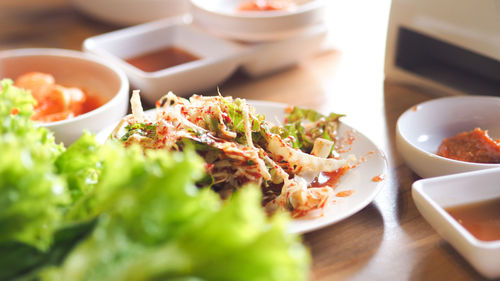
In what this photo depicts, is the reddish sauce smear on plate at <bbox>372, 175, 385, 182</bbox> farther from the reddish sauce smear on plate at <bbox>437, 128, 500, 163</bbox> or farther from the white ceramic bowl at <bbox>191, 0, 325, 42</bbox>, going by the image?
the white ceramic bowl at <bbox>191, 0, 325, 42</bbox>

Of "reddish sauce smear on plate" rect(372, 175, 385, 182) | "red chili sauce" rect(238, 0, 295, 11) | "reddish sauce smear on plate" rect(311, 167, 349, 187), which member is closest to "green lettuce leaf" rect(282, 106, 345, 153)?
"reddish sauce smear on plate" rect(311, 167, 349, 187)

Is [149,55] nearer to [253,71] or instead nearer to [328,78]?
[253,71]

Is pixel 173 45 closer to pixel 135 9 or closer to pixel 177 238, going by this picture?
pixel 135 9

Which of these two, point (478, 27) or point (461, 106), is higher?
point (478, 27)

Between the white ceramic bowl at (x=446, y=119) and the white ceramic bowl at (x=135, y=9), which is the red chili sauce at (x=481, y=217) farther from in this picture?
the white ceramic bowl at (x=135, y=9)

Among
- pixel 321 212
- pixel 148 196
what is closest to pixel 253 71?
pixel 321 212

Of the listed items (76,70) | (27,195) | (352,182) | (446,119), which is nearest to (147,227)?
(27,195)
